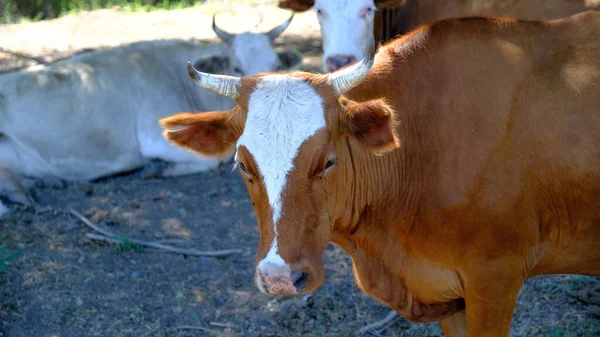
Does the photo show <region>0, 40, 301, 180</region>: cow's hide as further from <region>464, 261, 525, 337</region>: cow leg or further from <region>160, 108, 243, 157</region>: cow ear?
<region>464, 261, 525, 337</region>: cow leg

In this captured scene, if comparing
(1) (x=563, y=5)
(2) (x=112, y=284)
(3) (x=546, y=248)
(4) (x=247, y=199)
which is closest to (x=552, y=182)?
(3) (x=546, y=248)

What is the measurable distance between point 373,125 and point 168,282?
2838 mm

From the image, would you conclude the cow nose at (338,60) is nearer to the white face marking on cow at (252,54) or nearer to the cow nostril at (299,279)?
the white face marking on cow at (252,54)

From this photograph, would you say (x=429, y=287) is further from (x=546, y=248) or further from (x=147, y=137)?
(x=147, y=137)

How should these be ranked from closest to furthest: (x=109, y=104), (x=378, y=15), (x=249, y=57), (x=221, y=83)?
(x=221, y=83), (x=378, y=15), (x=109, y=104), (x=249, y=57)

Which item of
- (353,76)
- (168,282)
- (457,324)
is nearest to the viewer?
(353,76)

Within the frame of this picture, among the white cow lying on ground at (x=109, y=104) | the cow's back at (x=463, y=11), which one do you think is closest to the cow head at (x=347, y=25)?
the cow's back at (x=463, y=11)

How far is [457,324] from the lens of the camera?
4488 millimetres

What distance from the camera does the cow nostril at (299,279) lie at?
3455 millimetres

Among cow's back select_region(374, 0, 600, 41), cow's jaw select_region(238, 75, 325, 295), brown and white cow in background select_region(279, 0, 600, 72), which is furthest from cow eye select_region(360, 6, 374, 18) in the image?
cow's jaw select_region(238, 75, 325, 295)

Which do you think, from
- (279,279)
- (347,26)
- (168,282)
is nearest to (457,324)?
(279,279)

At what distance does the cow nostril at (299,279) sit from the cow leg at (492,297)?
91 cm

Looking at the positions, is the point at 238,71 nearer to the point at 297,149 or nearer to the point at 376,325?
the point at 376,325

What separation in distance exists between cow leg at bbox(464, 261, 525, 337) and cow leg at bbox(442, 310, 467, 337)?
48 cm
